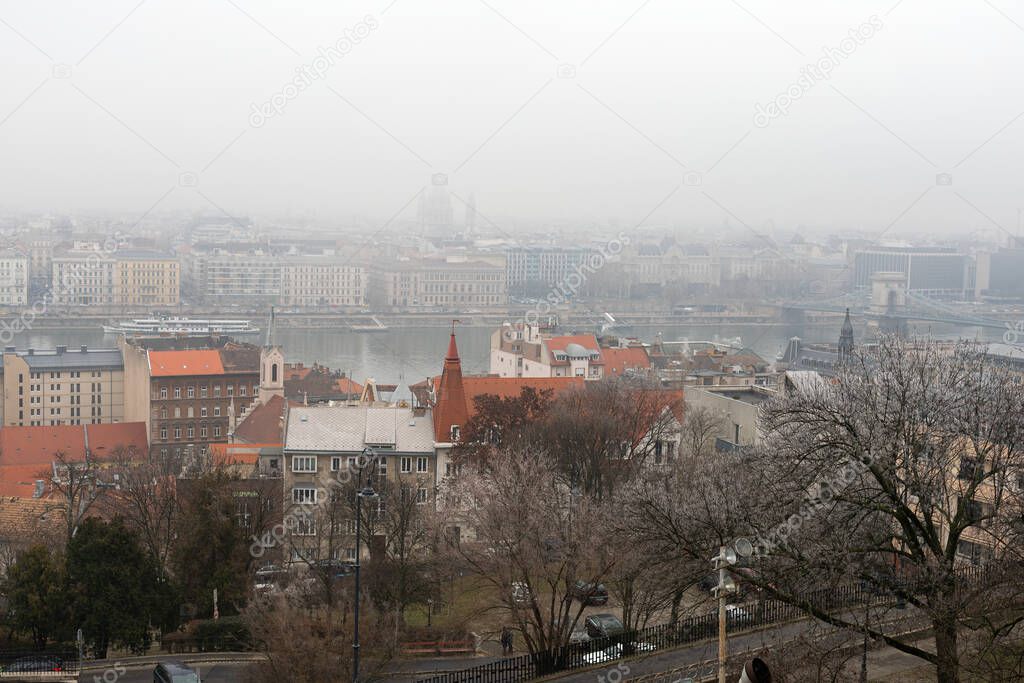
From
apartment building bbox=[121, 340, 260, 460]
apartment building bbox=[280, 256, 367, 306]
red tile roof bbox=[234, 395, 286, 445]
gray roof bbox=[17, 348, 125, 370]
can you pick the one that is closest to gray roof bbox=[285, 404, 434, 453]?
red tile roof bbox=[234, 395, 286, 445]

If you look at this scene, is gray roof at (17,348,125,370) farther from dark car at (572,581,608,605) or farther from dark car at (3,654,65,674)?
dark car at (572,581,608,605)

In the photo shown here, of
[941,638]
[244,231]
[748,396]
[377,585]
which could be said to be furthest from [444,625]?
[244,231]

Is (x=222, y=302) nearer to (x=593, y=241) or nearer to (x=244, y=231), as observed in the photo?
(x=244, y=231)

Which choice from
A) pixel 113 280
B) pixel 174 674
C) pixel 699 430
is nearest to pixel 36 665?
pixel 174 674

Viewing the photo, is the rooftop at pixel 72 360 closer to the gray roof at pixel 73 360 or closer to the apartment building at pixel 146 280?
the gray roof at pixel 73 360

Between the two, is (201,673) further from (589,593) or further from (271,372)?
(271,372)

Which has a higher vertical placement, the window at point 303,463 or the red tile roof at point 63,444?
the window at point 303,463

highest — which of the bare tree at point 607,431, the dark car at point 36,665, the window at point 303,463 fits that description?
the bare tree at point 607,431

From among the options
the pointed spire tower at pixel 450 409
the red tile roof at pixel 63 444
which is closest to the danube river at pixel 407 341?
the red tile roof at pixel 63 444
